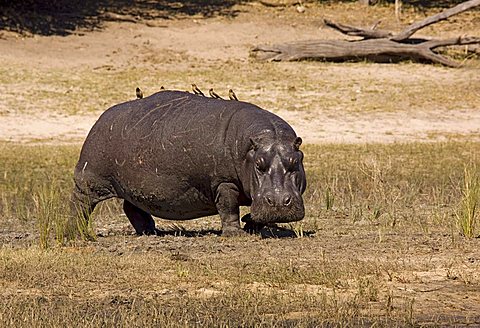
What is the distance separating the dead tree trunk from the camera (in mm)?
27156

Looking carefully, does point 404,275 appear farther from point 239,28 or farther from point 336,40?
point 239,28

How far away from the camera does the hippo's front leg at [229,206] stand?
402 inches

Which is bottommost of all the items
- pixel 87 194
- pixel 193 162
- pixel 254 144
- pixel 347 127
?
pixel 347 127

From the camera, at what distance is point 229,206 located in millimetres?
10195

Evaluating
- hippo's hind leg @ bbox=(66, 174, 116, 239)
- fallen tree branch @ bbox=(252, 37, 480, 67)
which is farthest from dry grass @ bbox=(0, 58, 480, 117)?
hippo's hind leg @ bbox=(66, 174, 116, 239)

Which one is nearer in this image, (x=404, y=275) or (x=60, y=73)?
(x=404, y=275)

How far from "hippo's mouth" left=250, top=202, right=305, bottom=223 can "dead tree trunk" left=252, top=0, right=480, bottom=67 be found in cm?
1793

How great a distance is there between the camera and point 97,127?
11.2 metres

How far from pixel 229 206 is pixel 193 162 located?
49cm

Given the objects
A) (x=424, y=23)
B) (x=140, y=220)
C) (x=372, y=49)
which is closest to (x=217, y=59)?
(x=372, y=49)

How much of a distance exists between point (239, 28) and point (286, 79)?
612 cm

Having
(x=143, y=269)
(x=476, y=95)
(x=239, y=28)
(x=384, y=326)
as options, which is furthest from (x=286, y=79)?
(x=384, y=326)

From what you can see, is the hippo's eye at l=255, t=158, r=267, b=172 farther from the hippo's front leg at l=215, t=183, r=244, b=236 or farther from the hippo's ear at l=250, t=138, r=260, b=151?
the hippo's front leg at l=215, t=183, r=244, b=236

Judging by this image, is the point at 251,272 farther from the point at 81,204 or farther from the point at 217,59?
the point at 217,59
